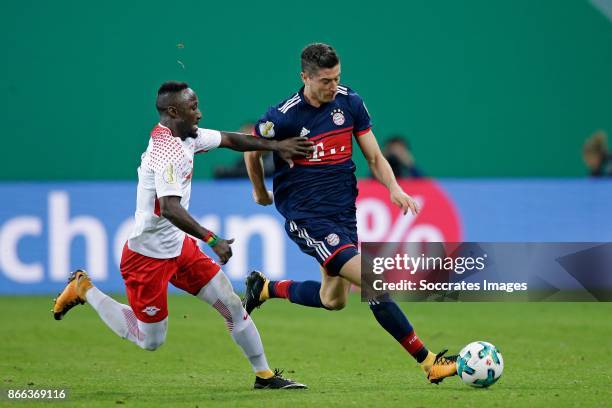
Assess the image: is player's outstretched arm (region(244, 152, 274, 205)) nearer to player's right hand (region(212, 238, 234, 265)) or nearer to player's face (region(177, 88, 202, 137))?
player's face (region(177, 88, 202, 137))

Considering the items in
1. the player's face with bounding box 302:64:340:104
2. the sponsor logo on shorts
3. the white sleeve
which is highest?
the player's face with bounding box 302:64:340:104

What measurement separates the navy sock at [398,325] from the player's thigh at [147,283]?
136cm

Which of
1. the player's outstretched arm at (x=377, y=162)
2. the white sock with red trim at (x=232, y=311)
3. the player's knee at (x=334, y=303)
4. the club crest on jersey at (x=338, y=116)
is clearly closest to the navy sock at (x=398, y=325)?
the player's knee at (x=334, y=303)

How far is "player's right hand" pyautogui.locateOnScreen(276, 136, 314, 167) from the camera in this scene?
809 centimetres

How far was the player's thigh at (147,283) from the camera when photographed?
7.77 metres

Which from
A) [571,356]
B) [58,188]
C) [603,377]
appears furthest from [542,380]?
[58,188]

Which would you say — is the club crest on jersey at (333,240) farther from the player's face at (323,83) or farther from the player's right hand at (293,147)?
the player's face at (323,83)

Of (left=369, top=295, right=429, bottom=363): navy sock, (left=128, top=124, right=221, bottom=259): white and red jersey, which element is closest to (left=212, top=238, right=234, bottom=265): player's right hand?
(left=128, top=124, right=221, bottom=259): white and red jersey

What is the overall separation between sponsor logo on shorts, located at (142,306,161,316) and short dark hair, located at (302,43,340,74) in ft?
6.08

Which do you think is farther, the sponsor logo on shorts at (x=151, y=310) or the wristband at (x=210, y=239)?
the sponsor logo on shorts at (x=151, y=310)

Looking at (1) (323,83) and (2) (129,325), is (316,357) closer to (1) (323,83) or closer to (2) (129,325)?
(2) (129,325)

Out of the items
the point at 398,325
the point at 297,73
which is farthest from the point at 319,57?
the point at 297,73

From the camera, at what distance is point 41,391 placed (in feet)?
25.8

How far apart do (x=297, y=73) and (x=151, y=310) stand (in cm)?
1140
